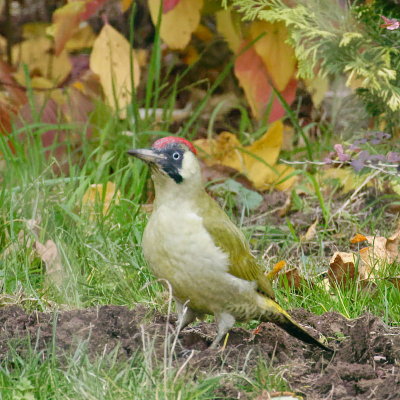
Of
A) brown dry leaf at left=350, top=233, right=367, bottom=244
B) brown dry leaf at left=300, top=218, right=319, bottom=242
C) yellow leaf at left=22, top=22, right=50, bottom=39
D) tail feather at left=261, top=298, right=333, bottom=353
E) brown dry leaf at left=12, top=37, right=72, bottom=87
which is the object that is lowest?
brown dry leaf at left=300, top=218, right=319, bottom=242

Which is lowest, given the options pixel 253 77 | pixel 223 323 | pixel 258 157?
pixel 258 157

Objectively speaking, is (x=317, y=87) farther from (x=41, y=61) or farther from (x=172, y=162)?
(x=172, y=162)

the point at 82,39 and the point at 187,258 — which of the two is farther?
the point at 82,39

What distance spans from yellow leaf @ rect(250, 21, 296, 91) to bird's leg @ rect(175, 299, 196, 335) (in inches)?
104

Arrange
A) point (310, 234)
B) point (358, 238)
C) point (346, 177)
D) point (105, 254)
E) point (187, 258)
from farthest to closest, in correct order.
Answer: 1. point (346, 177)
2. point (310, 234)
3. point (358, 238)
4. point (105, 254)
5. point (187, 258)

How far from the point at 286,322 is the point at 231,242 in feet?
1.39

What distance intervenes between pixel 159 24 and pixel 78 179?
1234 millimetres

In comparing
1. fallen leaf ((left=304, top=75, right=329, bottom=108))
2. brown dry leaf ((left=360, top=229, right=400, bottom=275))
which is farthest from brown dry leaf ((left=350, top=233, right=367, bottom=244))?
fallen leaf ((left=304, top=75, right=329, bottom=108))

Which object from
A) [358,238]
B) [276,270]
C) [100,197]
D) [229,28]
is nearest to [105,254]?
[100,197]

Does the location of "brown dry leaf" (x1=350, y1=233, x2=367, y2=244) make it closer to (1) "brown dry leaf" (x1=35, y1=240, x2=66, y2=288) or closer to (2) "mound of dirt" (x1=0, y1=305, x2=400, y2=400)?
(2) "mound of dirt" (x1=0, y1=305, x2=400, y2=400)

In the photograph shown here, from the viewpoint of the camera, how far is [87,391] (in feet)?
10.0

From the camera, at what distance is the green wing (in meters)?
3.61

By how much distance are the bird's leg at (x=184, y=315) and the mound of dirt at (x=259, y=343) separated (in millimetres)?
72

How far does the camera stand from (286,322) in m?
3.78
